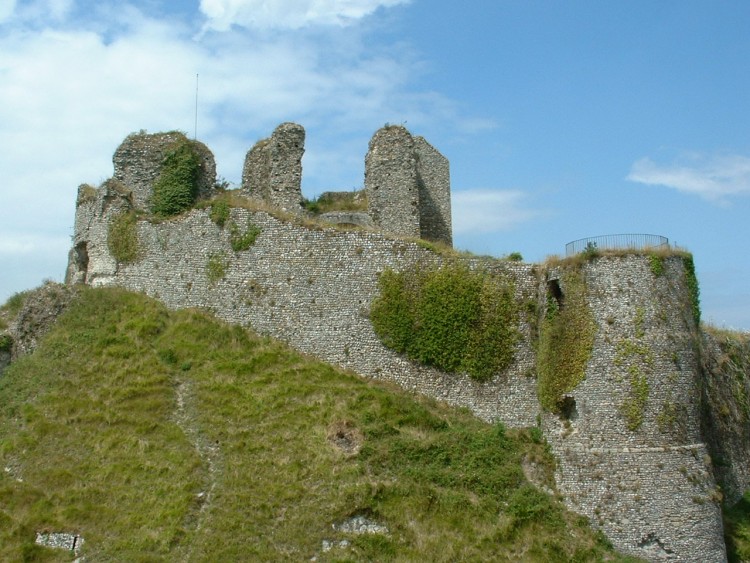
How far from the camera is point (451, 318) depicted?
1110 inches

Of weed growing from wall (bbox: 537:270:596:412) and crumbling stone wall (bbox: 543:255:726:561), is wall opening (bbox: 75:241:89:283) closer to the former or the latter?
weed growing from wall (bbox: 537:270:596:412)

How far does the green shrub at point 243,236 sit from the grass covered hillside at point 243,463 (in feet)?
10.5

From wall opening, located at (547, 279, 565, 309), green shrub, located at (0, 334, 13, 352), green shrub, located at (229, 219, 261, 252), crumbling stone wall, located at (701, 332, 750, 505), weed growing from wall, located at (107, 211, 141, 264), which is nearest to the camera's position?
wall opening, located at (547, 279, 565, 309)

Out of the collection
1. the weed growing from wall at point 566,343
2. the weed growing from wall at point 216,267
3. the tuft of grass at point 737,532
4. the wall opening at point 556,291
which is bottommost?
the tuft of grass at point 737,532

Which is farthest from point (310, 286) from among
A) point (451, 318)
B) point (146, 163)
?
point (146, 163)

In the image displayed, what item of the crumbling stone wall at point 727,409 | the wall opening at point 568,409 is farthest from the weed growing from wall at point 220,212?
the crumbling stone wall at point 727,409

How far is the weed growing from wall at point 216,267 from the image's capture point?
31188mm

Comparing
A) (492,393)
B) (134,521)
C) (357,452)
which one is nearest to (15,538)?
(134,521)

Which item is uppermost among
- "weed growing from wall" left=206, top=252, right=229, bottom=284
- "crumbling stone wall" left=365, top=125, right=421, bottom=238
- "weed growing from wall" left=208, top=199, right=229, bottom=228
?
"crumbling stone wall" left=365, top=125, right=421, bottom=238

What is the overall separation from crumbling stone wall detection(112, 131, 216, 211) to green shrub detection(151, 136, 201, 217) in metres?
0.23

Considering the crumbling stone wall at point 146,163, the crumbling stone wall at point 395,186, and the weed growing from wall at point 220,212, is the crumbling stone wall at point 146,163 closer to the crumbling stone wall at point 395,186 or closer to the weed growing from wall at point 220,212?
the weed growing from wall at point 220,212

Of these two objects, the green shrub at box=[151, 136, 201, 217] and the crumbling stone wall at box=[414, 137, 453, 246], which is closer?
the green shrub at box=[151, 136, 201, 217]

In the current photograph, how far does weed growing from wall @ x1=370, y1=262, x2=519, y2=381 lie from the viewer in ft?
91.4

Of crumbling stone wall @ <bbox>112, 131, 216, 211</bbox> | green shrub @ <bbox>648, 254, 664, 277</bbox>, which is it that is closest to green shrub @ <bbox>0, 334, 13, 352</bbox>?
crumbling stone wall @ <bbox>112, 131, 216, 211</bbox>
